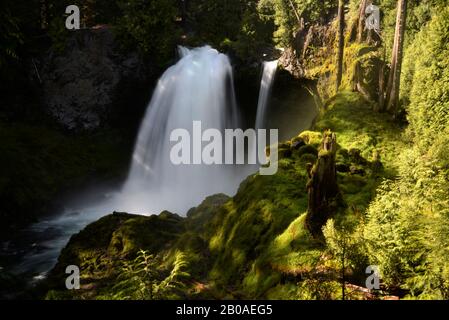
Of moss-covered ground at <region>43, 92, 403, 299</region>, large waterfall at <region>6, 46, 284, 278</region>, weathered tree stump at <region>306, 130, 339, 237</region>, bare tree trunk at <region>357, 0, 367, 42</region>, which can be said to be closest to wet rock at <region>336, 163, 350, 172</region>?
moss-covered ground at <region>43, 92, 403, 299</region>

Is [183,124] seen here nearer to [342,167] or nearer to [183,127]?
[183,127]

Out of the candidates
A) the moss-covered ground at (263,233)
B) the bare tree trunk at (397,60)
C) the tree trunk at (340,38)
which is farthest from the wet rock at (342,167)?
the tree trunk at (340,38)

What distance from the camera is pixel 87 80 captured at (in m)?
30.0

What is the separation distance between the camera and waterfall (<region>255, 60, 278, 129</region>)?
26.3m

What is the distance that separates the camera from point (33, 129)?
28.2 meters

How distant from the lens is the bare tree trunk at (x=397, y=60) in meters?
13.6

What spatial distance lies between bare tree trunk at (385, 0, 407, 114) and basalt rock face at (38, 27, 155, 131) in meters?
19.6

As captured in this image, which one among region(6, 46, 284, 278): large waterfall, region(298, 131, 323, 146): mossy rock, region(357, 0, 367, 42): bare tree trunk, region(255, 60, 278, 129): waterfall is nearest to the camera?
region(298, 131, 323, 146): mossy rock

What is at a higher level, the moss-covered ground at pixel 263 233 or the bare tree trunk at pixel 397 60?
the bare tree trunk at pixel 397 60

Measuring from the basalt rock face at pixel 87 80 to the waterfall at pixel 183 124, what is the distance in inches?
123

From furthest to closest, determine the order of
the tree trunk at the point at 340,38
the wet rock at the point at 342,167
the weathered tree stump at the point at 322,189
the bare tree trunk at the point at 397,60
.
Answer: the tree trunk at the point at 340,38 → the bare tree trunk at the point at 397,60 → the wet rock at the point at 342,167 → the weathered tree stump at the point at 322,189

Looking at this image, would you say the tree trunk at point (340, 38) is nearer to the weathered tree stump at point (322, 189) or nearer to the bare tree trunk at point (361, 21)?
the bare tree trunk at point (361, 21)

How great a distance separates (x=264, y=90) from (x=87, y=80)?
1426cm

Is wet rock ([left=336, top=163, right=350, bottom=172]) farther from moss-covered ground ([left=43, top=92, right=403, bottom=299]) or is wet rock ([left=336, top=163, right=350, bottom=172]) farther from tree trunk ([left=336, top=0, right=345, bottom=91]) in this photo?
tree trunk ([left=336, top=0, right=345, bottom=91])
